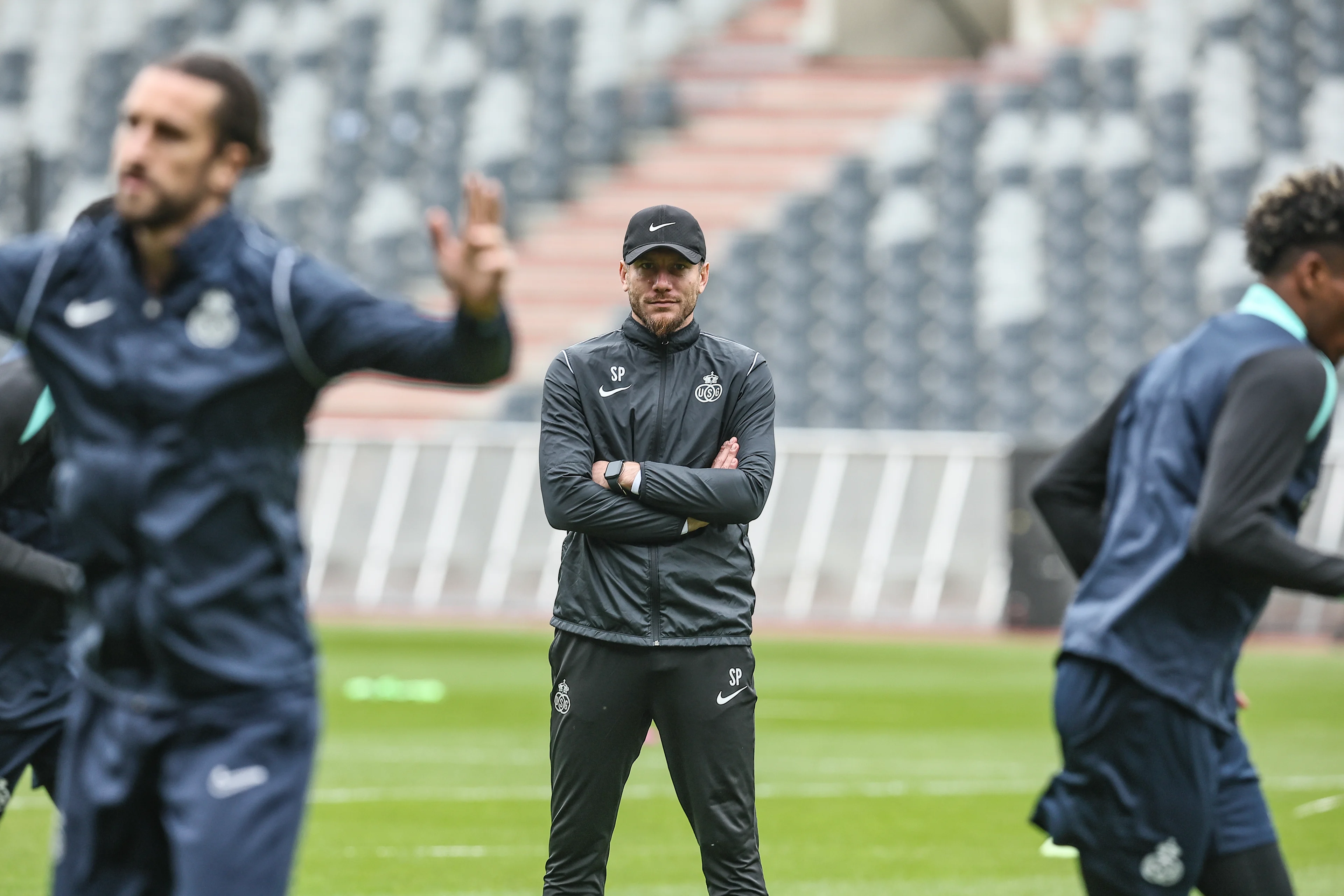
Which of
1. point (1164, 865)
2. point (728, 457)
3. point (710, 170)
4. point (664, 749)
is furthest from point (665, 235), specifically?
point (710, 170)

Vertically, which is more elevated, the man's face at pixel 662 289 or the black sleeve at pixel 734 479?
the man's face at pixel 662 289

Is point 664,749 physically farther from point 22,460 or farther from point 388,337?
point 388,337

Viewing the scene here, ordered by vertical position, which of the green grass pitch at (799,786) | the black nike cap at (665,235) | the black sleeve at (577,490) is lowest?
the green grass pitch at (799,786)

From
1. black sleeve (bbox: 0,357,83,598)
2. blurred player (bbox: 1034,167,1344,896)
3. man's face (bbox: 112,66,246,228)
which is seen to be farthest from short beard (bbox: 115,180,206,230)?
blurred player (bbox: 1034,167,1344,896)

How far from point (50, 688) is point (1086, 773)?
107 inches

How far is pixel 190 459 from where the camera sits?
3311 mm

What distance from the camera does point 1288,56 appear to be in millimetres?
26062

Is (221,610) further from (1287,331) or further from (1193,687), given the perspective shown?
(1287,331)

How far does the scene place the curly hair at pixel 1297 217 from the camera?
3.92 metres

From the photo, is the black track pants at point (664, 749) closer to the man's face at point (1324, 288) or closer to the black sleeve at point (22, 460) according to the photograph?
the black sleeve at point (22, 460)

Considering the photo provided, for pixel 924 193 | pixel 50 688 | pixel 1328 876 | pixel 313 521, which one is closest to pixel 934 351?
pixel 924 193

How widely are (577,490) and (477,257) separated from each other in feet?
6.86

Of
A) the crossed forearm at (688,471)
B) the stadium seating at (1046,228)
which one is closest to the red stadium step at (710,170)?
the stadium seating at (1046,228)

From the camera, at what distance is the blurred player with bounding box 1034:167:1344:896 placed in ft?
12.1
